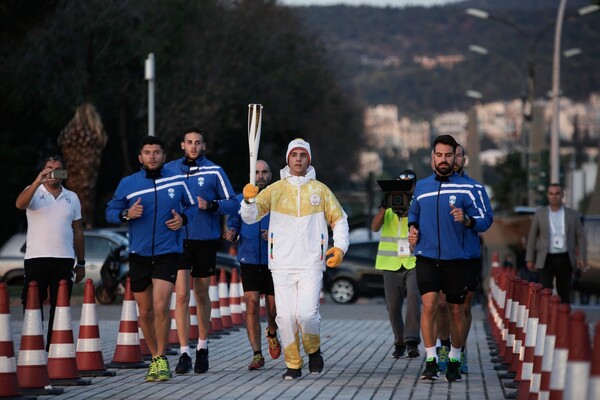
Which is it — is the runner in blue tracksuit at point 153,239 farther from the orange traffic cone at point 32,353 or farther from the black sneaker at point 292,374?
the orange traffic cone at point 32,353

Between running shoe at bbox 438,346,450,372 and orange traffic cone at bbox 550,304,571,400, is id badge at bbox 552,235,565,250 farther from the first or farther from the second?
orange traffic cone at bbox 550,304,571,400

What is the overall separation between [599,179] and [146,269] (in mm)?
46247

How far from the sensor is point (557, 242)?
20.8 metres

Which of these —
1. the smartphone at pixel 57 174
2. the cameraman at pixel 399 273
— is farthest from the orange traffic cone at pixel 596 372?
the cameraman at pixel 399 273

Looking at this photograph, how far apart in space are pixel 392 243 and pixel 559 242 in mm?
4830

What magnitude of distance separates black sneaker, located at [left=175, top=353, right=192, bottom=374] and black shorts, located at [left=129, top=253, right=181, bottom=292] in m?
0.85

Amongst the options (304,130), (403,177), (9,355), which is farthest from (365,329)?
(304,130)

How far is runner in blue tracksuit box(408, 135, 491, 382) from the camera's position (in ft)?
44.2

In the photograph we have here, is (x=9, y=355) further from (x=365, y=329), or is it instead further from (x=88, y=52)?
(x=88, y=52)

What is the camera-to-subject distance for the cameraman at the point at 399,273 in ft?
54.0

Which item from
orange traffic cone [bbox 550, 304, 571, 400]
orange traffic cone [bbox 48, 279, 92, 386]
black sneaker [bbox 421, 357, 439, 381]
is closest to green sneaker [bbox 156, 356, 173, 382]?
orange traffic cone [bbox 48, 279, 92, 386]

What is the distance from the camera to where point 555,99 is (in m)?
43.6

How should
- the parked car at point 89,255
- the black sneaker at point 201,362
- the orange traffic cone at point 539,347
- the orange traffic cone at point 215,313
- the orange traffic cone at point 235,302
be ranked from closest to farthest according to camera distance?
the orange traffic cone at point 539,347 < the black sneaker at point 201,362 < the orange traffic cone at point 215,313 < the orange traffic cone at point 235,302 < the parked car at point 89,255

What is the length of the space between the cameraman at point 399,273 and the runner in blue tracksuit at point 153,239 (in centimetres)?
340
